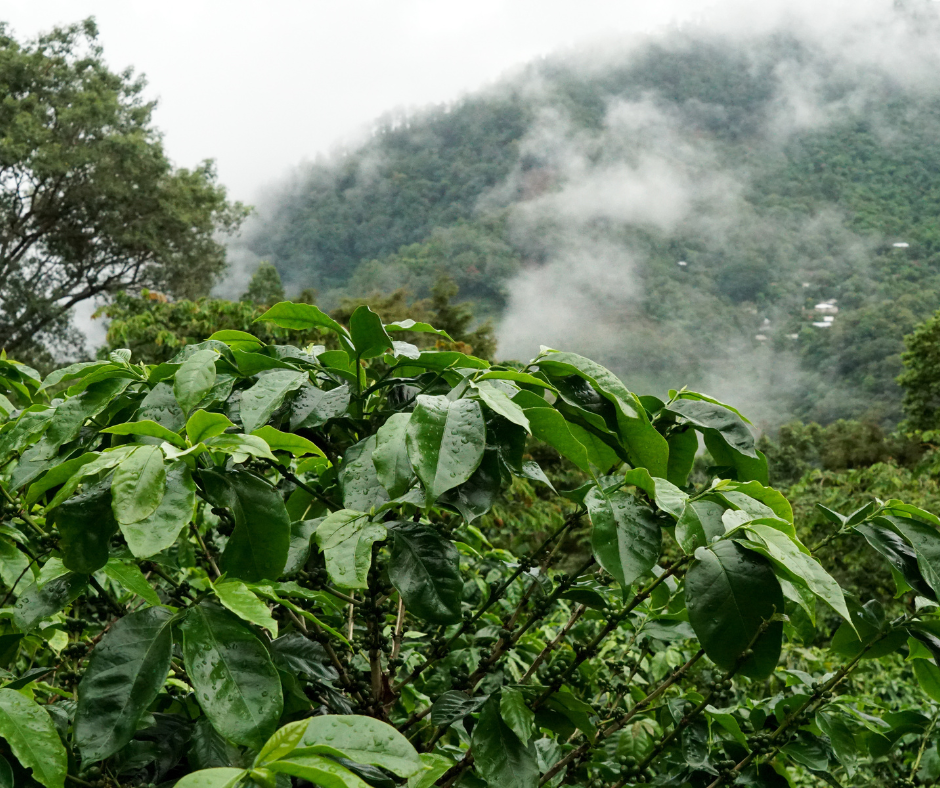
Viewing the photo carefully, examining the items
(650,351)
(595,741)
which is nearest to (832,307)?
(650,351)

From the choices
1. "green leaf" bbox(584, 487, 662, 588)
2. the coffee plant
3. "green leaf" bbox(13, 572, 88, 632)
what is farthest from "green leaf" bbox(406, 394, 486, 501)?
"green leaf" bbox(13, 572, 88, 632)

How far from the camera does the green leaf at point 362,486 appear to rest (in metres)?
0.57

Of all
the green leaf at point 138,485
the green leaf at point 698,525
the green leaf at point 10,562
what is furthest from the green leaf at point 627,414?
the green leaf at point 10,562

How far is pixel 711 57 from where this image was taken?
152 feet

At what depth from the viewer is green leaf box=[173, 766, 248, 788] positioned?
1.18 ft

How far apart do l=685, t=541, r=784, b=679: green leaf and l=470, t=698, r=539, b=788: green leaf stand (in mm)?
243

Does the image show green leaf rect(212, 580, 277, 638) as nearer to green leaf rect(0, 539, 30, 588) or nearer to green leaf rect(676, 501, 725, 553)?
green leaf rect(676, 501, 725, 553)

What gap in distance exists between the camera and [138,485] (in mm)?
430

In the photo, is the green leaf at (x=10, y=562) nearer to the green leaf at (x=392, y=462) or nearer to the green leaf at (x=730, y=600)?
the green leaf at (x=392, y=462)

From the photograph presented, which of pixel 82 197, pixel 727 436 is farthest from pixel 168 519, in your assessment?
pixel 82 197

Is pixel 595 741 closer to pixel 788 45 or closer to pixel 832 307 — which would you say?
pixel 832 307

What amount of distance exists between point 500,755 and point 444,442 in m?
0.32

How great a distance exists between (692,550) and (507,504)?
A: 23.2 ft

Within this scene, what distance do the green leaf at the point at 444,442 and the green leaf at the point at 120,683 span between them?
212mm
